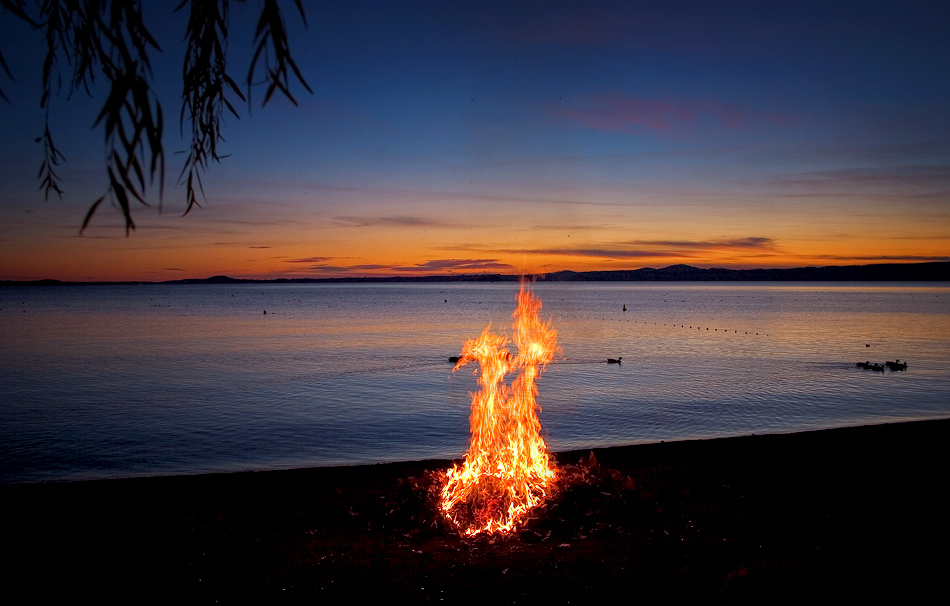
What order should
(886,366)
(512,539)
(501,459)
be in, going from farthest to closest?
(886,366) → (501,459) → (512,539)

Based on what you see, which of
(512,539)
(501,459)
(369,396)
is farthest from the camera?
(369,396)

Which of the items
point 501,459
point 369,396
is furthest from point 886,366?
point 501,459

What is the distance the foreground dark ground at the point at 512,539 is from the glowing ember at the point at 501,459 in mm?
326

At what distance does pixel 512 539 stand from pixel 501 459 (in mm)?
1272

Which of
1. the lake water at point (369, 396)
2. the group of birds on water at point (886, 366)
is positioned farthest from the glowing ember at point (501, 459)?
the group of birds on water at point (886, 366)

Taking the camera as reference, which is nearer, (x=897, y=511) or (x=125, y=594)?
(x=125, y=594)

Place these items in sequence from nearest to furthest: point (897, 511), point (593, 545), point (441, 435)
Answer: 1. point (593, 545)
2. point (897, 511)
3. point (441, 435)

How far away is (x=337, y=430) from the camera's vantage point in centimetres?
1866

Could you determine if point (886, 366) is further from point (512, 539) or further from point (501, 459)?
point (512, 539)

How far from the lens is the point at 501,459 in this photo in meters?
8.85

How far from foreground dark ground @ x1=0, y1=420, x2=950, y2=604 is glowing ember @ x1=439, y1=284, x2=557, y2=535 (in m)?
0.33

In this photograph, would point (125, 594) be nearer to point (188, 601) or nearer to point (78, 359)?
point (188, 601)

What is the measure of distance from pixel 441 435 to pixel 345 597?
1137 centimetres

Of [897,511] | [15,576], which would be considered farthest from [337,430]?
[897,511]
